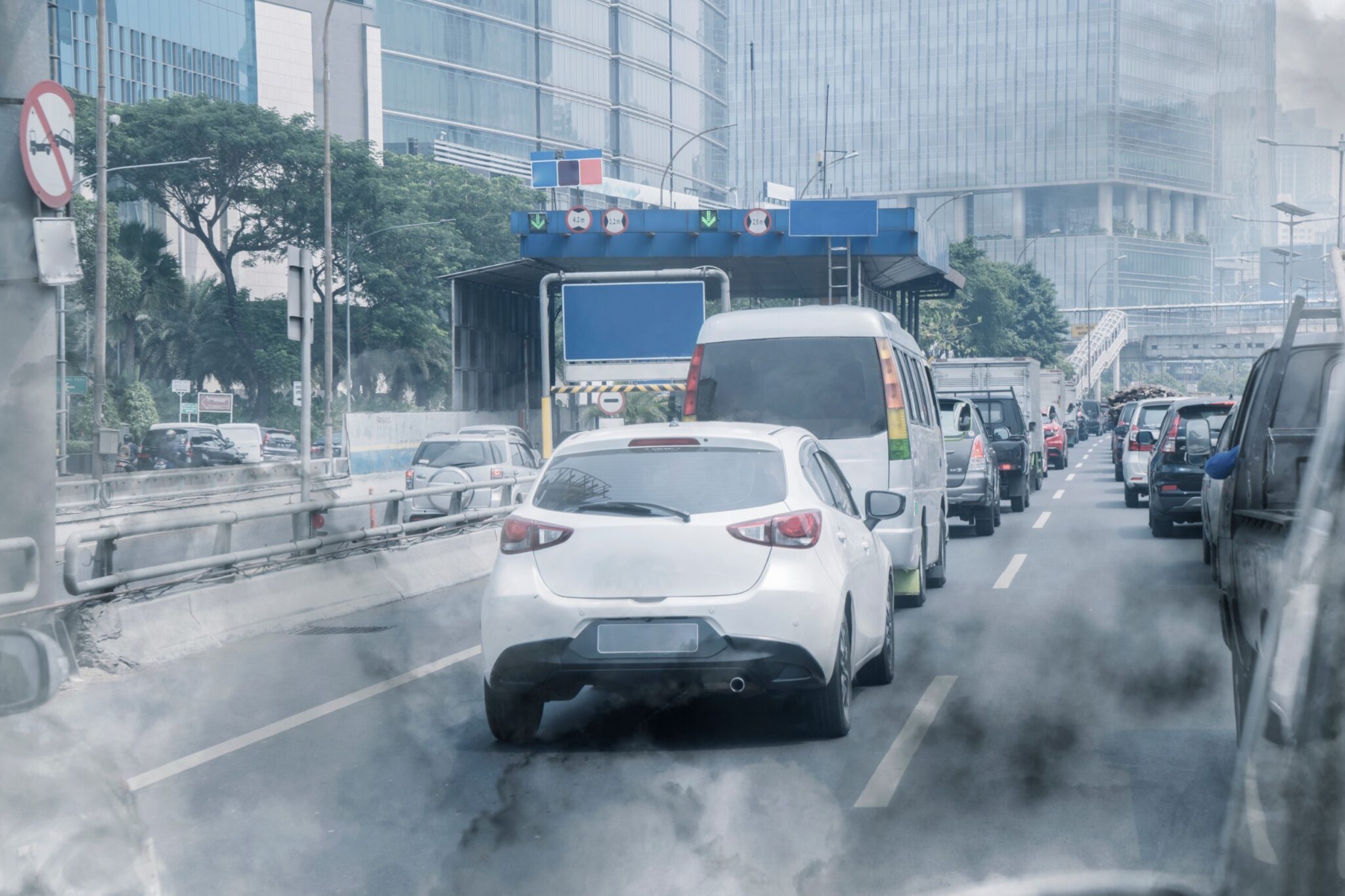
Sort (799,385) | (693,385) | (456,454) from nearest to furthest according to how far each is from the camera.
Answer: (799,385), (693,385), (456,454)

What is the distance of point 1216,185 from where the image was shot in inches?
289

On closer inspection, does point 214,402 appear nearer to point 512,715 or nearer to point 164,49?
point 164,49

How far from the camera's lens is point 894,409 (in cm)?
1140

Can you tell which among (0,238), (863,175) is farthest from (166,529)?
(863,175)

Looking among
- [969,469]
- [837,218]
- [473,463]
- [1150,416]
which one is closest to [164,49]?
[837,218]

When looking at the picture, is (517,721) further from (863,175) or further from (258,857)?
(863,175)

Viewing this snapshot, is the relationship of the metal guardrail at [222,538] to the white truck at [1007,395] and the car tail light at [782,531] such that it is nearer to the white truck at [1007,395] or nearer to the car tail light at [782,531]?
the car tail light at [782,531]

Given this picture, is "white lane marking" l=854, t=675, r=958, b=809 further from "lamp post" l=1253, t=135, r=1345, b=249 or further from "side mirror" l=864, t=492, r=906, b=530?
"lamp post" l=1253, t=135, r=1345, b=249

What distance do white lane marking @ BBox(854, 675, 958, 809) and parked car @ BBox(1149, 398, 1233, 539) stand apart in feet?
33.3

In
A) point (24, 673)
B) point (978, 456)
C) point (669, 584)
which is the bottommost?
point (978, 456)

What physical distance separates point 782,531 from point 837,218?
92.4 feet

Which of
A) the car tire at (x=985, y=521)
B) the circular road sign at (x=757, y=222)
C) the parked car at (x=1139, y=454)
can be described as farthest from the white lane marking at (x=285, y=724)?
the circular road sign at (x=757, y=222)

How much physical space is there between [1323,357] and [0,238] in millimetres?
6328

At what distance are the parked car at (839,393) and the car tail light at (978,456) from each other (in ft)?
20.7
